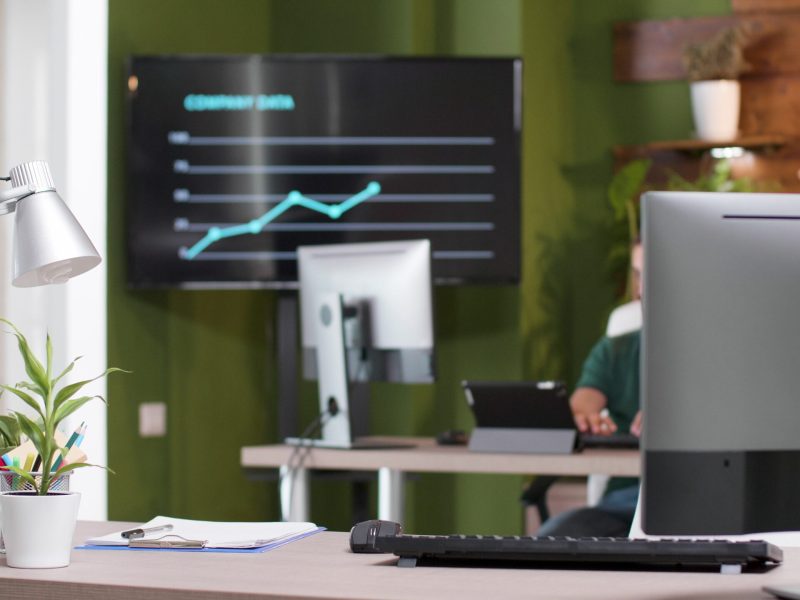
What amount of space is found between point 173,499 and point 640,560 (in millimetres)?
2939

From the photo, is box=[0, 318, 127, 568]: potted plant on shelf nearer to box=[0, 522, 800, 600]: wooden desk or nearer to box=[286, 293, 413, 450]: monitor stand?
box=[0, 522, 800, 600]: wooden desk

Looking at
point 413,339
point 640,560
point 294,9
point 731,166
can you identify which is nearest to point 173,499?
point 413,339

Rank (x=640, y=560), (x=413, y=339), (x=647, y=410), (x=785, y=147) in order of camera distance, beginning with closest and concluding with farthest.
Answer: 1. (x=647, y=410)
2. (x=640, y=560)
3. (x=413, y=339)
4. (x=785, y=147)

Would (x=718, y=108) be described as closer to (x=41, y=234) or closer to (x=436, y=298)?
(x=436, y=298)

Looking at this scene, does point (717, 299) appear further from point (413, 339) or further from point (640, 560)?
point (413, 339)

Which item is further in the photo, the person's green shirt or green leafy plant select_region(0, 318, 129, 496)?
the person's green shirt

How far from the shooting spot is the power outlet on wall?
415cm

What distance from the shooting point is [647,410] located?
1.44 meters

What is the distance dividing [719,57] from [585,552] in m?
3.85

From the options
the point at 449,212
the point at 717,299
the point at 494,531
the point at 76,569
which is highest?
the point at 449,212

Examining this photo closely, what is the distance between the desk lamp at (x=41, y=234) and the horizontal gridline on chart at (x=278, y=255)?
97.2 inches

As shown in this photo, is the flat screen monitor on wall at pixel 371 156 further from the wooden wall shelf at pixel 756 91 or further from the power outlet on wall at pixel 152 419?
the wooden wall shelf at pixel 756 91

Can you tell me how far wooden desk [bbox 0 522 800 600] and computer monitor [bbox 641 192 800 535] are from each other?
10 centimetres

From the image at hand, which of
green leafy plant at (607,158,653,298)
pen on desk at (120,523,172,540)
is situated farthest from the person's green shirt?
pen on desk at (120,523,172,540)
